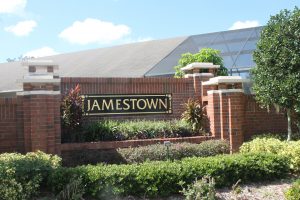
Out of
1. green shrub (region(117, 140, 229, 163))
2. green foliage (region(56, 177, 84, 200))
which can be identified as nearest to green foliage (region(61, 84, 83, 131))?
green shrub (region(117, 140, 229, 163))

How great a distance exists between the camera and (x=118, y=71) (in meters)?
32.0

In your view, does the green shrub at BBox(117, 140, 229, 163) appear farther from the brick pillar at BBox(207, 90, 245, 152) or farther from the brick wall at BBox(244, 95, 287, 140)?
the brick wall at BBox(244, 95, 287, 140)

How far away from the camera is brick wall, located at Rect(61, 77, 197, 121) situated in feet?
41.9

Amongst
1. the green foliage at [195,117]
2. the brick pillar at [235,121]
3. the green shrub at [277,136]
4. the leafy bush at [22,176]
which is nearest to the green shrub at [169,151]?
the brick pillar at [235,121]

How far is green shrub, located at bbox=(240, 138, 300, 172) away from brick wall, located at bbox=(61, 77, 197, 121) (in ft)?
8.34

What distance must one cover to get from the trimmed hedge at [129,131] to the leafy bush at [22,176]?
3.04 metres

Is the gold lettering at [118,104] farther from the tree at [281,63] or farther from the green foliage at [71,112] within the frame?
the tree at [281,63]

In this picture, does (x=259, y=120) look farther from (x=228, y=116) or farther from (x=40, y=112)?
(x=40, y=112)

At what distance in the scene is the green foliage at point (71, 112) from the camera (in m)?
11.9

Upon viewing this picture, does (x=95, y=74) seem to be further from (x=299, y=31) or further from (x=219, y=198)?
(x=219, y=198)

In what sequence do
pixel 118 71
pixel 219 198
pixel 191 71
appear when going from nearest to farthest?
pixel 219 198
pixel 191 71
pixel 118 71

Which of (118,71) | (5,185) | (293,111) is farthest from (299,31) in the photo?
(118,71)

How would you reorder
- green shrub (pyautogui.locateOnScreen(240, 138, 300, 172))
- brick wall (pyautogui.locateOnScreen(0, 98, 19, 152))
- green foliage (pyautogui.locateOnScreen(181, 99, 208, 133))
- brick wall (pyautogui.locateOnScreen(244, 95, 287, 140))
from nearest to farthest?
green shrub (pyautogui.locateOnScreen(240, 138, 300, 172)), brick wall (pyautogui.locateOnScreen(0, 98, 19, 152)), green foliage (pyautogui.locateOnScreen(181, 99, 208, 133)), brick wall (pyautogui.locateOnScreen(244, 95, 287, 140))

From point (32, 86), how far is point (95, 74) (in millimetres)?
21927
